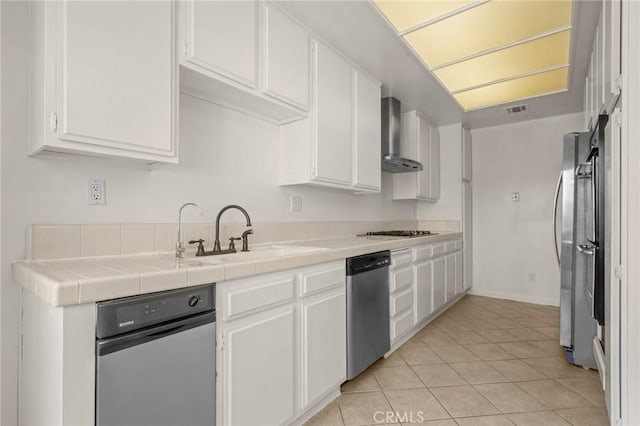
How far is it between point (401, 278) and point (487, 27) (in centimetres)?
204

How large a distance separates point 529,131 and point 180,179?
182 inches

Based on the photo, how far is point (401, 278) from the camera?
2.80m

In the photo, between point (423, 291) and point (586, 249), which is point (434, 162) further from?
point (586, 249)

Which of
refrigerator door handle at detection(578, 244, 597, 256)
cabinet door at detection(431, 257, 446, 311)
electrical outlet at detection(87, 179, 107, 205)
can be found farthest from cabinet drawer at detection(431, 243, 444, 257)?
electrical outlet at detection(87, 179, 107, 205)

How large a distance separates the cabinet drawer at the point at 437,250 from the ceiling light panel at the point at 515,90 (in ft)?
5.58

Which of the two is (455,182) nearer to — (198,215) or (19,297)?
(198,215)

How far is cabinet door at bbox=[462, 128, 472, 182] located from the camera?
4570 millimetres

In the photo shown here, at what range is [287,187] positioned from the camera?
2.55 meters

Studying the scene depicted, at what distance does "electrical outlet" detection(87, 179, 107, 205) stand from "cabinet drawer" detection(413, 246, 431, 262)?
246 cm

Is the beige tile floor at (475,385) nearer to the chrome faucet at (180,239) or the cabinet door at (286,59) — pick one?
the chrome faucet at (180,239)

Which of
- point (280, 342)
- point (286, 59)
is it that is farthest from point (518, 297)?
point (286, 59)
